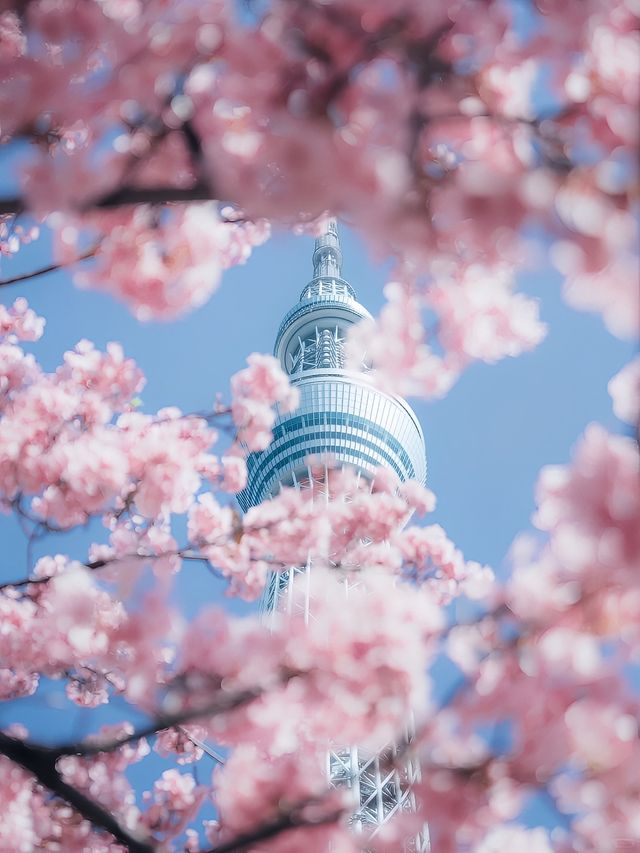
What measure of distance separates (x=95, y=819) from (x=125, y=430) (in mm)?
3214

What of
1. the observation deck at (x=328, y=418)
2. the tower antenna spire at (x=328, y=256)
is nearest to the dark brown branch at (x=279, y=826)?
the observation deck at (x=328, y=418)

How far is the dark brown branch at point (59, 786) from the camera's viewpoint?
154cm

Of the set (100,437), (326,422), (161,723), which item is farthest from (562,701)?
(326,422)

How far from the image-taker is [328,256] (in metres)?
36.1

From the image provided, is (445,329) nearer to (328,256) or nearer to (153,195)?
(153,195)

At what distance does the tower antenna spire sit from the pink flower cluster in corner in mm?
30518

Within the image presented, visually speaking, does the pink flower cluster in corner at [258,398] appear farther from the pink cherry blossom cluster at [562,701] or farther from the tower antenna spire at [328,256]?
the tower antenna spire at [328,256]


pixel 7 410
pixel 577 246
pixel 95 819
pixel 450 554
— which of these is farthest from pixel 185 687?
pixel 450 554

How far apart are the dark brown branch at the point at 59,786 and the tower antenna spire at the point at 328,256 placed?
112 ft

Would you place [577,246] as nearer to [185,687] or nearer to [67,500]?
[185,687]

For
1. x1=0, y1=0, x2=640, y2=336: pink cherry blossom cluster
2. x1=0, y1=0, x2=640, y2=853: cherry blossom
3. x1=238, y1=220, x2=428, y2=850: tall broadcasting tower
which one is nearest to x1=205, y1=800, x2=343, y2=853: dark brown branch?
x1=0, y1=0, x2=640, y2=853: cherry blossom

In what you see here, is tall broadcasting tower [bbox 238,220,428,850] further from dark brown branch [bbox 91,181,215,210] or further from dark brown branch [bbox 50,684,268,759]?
dark brown branch [bbox 91,181,215,210]

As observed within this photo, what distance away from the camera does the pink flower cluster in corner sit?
14.9ft

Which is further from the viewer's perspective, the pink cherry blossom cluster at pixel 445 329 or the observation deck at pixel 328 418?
the observation deck at pixel 328 418
